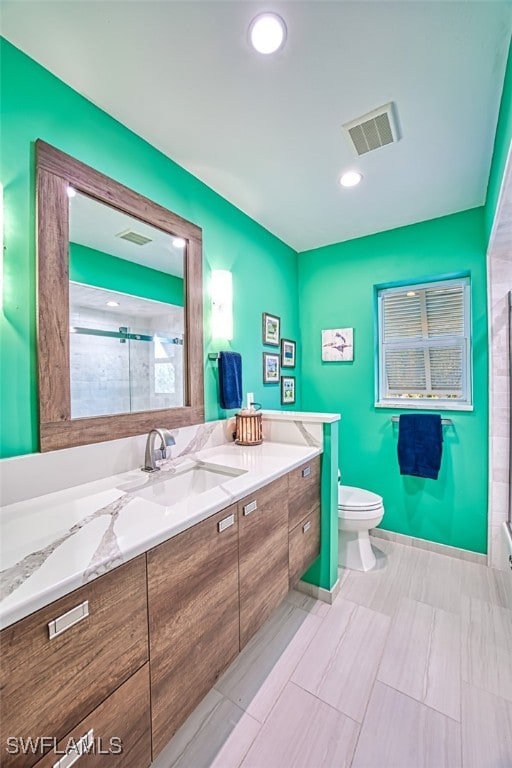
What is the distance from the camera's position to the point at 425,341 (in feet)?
8.14

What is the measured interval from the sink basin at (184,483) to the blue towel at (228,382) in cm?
50

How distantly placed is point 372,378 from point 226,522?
75.6 inches

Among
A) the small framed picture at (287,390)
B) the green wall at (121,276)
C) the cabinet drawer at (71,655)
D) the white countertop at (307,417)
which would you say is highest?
the green wall at (121,276)

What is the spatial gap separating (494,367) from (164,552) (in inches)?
90.0

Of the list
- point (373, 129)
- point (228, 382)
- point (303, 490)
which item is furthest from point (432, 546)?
point (373, 129)

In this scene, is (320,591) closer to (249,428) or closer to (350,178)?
(249,428)

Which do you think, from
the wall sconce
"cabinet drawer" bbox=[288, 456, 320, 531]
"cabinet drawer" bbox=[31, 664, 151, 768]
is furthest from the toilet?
"cabinet drawer" bbox=[31, 664, 151, 768]

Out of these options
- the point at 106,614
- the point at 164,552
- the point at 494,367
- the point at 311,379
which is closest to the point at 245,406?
the point at 311,379

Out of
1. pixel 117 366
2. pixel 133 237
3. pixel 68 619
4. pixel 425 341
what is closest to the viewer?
pixel 68 619

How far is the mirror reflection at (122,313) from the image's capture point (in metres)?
1.28

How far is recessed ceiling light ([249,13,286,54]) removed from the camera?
3.39 feet

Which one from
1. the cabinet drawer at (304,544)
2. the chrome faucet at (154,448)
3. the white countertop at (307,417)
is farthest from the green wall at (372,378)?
the chrome faucet at (154,448)

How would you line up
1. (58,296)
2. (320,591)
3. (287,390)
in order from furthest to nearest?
(287,390) → (320,591) → (58,296)

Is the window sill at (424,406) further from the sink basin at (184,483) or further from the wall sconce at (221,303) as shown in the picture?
the sink basin at (184,483)
